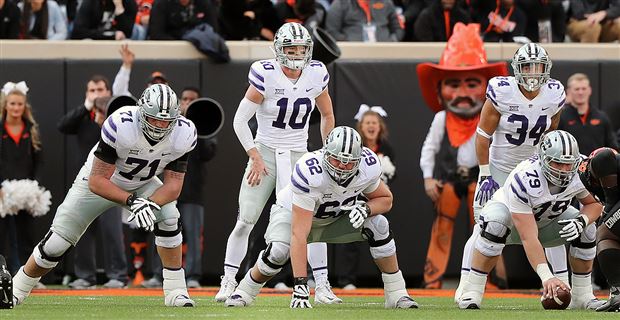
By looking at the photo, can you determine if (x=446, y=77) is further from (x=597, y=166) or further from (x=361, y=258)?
(x=597, y=166)

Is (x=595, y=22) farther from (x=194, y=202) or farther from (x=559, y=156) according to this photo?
(x=559, y=156)

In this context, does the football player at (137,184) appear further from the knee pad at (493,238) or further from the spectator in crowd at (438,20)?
the spectator in crowd at (438,20)

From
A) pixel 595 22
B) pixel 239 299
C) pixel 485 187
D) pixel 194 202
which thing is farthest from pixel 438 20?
pixel 239 299

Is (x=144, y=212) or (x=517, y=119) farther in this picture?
(x=517, y=119)

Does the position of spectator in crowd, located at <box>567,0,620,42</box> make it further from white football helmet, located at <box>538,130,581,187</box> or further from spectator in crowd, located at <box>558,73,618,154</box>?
white football helmet, located at <box>538,130,581,187</box>

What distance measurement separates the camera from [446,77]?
1242cm

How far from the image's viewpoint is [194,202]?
12.4 m

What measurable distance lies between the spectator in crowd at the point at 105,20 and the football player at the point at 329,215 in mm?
5002

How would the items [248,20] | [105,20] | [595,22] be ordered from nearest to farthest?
[105,20]
[248,20]
[595,22]

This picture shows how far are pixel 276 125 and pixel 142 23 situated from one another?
4310 mm

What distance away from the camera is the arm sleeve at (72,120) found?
12078 millimetres

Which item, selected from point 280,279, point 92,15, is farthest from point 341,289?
point 92,15

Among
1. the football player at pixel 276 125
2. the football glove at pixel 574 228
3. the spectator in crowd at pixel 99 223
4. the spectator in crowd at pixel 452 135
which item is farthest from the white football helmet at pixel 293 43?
the spectator in crowd at pixel 452 135

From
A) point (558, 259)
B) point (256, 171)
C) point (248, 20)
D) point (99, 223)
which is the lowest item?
point (99, 223)
